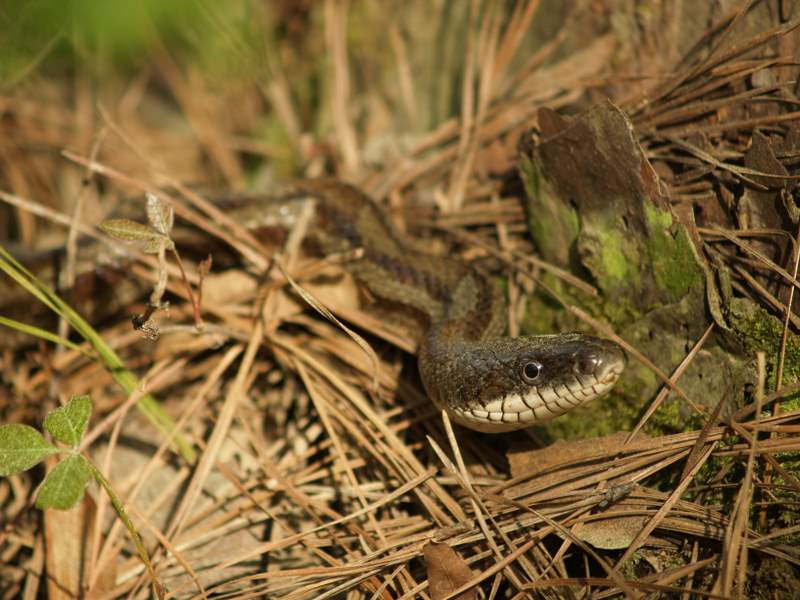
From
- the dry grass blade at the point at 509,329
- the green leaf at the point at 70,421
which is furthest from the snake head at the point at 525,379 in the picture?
the green leaf at the point at 70,421

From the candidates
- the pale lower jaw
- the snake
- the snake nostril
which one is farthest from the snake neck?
the snake nostril

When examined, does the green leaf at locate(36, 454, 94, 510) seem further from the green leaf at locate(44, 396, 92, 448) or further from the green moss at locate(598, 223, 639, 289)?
the green moss at locate(598, 223, 639, 289)

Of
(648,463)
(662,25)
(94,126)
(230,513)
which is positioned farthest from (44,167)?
(648,463)

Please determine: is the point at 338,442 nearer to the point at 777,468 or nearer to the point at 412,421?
the point at 412,421

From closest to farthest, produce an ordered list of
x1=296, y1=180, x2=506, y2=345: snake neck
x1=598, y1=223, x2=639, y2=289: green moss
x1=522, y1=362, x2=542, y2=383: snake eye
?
x1=522, y1=362, x2=542, y2=383: snake eye < x1=598, y1=223, x2=639, y2=289: green moss < x1=296, y1=180, x2=506, y2=345: snake neck

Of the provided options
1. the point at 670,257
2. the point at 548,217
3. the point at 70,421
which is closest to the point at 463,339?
the point at 548,217

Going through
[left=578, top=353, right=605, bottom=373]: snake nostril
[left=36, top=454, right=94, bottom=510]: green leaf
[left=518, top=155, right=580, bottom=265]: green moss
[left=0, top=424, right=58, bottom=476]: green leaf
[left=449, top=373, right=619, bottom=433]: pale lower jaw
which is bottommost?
[left=449, top=373, right=619, bottom=433]: pale lower jaw

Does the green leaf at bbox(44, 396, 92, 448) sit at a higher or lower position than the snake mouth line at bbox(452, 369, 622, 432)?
higher
